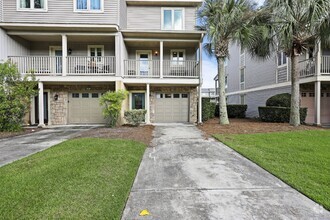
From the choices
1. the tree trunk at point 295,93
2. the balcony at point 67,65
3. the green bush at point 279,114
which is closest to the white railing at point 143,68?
the balcony at point 67,65

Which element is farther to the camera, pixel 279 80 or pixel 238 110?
pixel 238 110

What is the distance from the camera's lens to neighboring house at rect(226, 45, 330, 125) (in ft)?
40.7

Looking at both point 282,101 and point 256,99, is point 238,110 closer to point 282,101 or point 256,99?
point 256,99

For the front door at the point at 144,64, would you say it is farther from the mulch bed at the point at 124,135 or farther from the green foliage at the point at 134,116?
the mulch bed at the point at 124,135

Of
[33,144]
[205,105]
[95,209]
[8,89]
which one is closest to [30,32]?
[8,89]

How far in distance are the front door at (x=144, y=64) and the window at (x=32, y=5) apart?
642 cm

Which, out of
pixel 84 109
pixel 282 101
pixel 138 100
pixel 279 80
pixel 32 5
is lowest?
pixel 84 109

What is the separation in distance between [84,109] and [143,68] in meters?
5.13

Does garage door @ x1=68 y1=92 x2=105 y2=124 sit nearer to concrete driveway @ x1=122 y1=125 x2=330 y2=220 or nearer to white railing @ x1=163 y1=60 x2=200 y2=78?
white railing @ x1=163 y1=60 x2=200 y2=78

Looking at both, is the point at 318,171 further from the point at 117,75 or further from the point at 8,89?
the point at 8,89

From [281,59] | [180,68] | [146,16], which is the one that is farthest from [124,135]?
[281,59]

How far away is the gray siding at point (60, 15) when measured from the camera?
1163cm

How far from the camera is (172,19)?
14594 millimetres

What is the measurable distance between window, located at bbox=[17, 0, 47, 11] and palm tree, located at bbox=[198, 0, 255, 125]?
31.3ft
